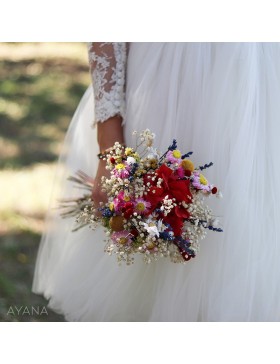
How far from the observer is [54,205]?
243 cm

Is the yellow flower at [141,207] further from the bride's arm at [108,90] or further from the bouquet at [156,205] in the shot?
the bride's arm at [108,90]

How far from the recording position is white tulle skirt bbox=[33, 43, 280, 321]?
173 centimetres

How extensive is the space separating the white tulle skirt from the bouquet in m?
0.12

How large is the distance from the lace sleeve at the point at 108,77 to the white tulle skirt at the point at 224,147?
37 mm

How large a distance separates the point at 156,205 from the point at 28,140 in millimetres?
2260

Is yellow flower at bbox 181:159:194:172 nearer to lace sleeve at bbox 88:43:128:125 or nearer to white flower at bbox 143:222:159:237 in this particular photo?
white flower at bbox 143:222:159:237

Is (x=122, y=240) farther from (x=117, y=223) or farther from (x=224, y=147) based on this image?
(x=224, y=147)

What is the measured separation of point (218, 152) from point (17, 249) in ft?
4.85

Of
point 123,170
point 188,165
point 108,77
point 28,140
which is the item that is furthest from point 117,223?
point 28,140

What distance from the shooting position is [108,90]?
1.90m

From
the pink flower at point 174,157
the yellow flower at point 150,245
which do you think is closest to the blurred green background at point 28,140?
the yellow flower at point 150,245

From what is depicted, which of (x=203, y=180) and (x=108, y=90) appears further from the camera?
A: (x=108, y=90)

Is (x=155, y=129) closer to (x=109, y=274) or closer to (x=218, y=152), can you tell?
(x=218, y=152)
